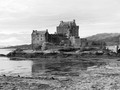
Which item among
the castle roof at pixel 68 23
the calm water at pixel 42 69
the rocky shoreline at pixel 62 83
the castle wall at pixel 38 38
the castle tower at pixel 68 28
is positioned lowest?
the calm water at pixel 42 69

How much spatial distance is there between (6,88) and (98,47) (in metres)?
75.8

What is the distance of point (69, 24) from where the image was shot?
116 m

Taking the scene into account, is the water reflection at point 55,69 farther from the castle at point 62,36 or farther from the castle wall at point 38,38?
the castle wall at point 38,38

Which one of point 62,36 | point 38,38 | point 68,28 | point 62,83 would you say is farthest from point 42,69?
point 68,28

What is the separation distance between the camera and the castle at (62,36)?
334 feet

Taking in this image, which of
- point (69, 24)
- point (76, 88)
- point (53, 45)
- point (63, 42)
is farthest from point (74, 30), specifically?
point (76, 88)

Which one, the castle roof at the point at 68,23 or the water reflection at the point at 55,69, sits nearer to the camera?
the water reflection at the point at 55,69

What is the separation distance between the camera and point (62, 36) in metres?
108

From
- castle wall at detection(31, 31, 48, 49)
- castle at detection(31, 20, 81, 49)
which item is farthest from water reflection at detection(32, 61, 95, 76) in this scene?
castle wall at detection(31, 31, 48, 49)

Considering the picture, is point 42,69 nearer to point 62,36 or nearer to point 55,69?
point 55,69

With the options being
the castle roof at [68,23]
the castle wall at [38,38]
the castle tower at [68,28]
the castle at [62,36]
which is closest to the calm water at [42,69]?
the castle at [62,36]

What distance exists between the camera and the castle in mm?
101938

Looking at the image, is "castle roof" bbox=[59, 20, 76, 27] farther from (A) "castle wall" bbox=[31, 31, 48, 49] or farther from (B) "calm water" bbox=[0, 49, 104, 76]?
(B) "calm water" bbox=[0, 49, 104, 76]

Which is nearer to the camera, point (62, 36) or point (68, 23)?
point (62, 36)
